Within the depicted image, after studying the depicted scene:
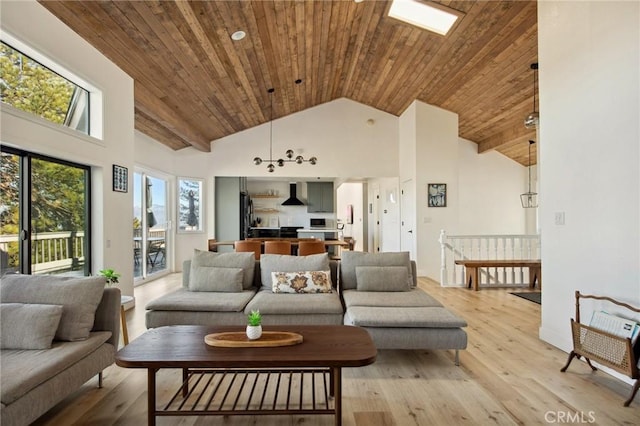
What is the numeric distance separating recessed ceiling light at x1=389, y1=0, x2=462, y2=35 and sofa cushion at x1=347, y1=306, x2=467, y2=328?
3.55 metres

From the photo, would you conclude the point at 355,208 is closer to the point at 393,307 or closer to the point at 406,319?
the point at 393,307

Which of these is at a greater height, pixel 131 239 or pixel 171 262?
pixel 131 239

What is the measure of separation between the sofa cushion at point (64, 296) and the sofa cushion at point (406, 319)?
1887 mm

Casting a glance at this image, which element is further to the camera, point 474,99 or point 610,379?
point 474,99

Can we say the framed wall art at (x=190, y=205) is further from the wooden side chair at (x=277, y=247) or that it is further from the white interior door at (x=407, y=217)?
the white interior door at (x=407, y=217)

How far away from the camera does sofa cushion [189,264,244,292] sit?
352cm

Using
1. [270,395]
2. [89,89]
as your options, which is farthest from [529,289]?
[89,89]

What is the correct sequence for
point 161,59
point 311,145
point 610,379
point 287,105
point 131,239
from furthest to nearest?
point 311,145
point 287,105
point 131,239
point 161,59
point 610,379

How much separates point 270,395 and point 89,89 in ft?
12.5

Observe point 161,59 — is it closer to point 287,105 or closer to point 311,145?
point 287,105

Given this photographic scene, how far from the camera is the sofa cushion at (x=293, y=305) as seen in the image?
10.0 ft

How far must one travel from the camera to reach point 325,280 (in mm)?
3588

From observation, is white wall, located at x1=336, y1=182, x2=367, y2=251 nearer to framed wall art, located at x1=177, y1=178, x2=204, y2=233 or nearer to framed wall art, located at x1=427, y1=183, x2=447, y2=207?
framed wall art, located at x1=427, y1=183, x2=447, y2=207

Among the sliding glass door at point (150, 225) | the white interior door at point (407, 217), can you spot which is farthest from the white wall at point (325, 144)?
the sliding glass door at point (150, 225)
